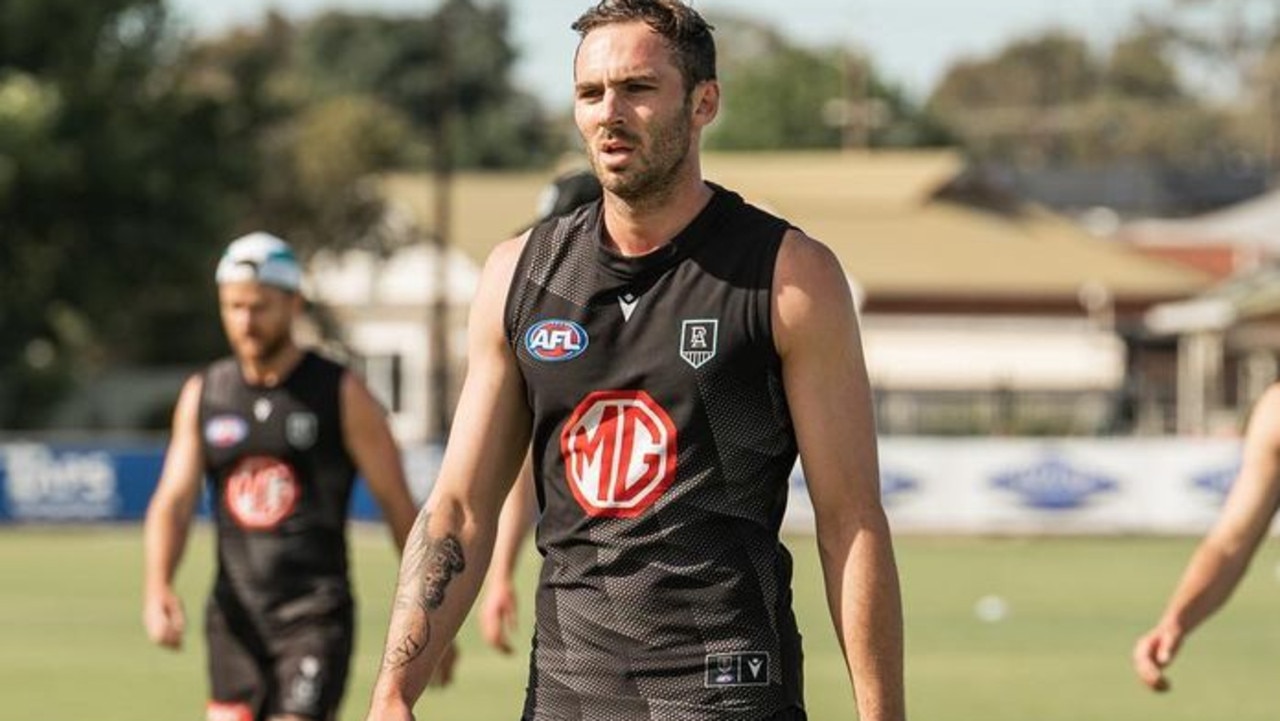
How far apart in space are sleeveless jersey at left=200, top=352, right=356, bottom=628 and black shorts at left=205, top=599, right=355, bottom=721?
5 cm

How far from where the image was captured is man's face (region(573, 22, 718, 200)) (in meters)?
6.00

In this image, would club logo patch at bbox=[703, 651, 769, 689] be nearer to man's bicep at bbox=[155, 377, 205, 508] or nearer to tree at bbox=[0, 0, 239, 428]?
man's bicep at bbox=[155, 377, 205, 508]

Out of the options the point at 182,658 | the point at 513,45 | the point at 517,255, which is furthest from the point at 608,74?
the point at 513,45

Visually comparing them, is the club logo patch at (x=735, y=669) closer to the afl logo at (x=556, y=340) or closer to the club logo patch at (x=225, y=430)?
the afl logo at (x=556, y=340)

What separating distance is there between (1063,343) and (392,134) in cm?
1890

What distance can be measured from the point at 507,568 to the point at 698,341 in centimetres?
396

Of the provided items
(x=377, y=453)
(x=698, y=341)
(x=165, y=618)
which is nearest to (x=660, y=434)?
(x=698, y=341)

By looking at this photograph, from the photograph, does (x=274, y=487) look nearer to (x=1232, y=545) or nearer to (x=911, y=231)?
(x=1232, y=545)

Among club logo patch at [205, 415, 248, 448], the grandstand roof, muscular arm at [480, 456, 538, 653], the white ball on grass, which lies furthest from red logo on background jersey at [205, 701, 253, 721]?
the grandstand roof

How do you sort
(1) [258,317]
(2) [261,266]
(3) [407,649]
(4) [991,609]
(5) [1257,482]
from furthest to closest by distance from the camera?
(4) [991,609]
(1) [258,317]
(2) [261,266]
(5) [1257,482]
(3) [407,649]

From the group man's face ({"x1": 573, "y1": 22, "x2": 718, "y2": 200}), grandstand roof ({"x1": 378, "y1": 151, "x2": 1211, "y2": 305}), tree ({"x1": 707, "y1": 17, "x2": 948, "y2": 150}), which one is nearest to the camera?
man's face ({"x1": 573, "y1": 22, "x2": 718, "y2": 200})

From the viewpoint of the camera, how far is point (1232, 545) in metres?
9.26

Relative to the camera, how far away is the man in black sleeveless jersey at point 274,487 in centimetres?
1078

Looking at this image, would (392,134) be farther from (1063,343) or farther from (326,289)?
(1063,343)
